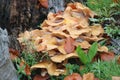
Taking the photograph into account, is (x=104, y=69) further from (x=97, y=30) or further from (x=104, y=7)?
(x=104, y=7)

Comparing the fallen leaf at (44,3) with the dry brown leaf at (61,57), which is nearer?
the dry brown leaf at (61,57)

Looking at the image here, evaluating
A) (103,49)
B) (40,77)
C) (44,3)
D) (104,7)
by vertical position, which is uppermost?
(44,3)

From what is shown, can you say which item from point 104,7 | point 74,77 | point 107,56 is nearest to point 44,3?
point 104,7

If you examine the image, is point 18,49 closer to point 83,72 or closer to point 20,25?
point 20,25

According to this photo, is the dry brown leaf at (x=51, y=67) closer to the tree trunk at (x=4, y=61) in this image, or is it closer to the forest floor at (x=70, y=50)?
the forest floor at (x=70, y=50)

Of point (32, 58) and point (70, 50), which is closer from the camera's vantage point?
point (70, 50)

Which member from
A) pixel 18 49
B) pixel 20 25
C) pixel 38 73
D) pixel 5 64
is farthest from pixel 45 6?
pixel 5 64

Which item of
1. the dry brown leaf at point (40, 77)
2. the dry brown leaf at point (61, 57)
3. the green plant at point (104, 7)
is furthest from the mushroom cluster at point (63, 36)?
the green plant at point (104, 7)

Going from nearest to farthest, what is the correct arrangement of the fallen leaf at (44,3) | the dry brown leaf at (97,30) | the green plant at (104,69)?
1. the green plant at (104,69)
2. the dry brown leaf at (97,30)
3. the fallen leaf at (44,3)
